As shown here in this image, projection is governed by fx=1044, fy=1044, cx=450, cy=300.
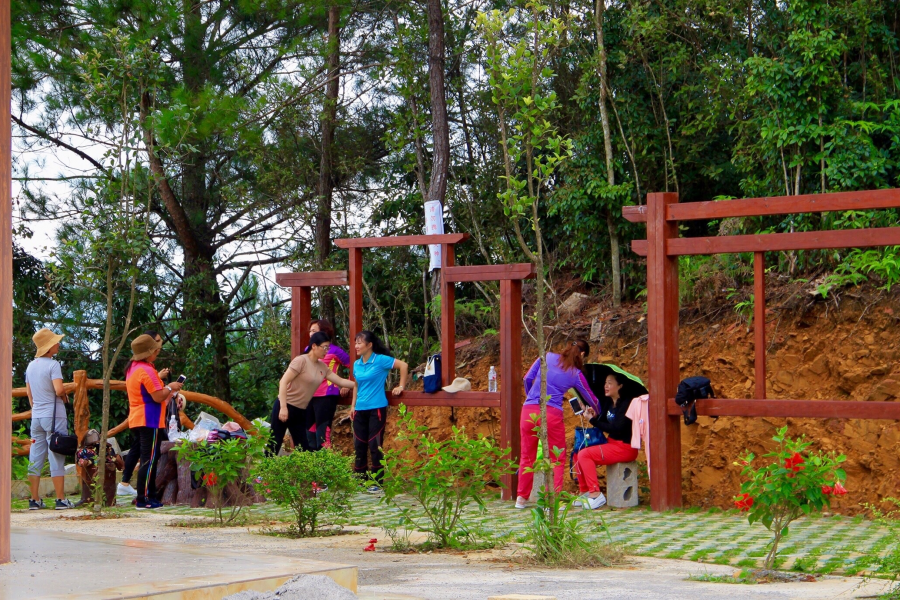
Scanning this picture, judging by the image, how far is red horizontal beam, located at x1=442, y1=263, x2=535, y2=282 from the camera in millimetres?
10992

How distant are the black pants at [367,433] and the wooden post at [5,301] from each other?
238 inches

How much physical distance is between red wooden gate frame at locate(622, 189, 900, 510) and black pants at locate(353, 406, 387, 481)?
3.06 meters

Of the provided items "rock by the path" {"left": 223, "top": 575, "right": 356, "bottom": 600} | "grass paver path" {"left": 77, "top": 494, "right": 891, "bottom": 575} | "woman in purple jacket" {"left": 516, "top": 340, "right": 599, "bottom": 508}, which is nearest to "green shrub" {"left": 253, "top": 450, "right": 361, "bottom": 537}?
"grass paver path" {"left": 77, "top": 494, "right": 891, "bottom": 575}

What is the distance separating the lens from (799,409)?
9.25 metres

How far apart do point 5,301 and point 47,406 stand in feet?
17.5

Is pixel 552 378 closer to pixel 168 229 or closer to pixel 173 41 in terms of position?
pixel 173 41

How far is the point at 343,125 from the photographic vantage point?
702 inches

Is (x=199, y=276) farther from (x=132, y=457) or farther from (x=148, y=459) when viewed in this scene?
(x=148, y=459)

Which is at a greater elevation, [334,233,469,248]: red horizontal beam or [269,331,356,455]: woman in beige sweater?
[334,233,469,248]: red horizontal beam

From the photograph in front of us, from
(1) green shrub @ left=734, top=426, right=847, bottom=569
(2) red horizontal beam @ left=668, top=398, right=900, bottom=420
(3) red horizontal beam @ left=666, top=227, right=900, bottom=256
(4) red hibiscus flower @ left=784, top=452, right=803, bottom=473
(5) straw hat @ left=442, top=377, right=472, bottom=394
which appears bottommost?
(1) green shrub @ left=734, top=426, right=847, bottom=569

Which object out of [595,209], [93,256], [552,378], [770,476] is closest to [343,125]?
[595,209]

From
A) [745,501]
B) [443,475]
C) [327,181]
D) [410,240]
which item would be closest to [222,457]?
[443,475]

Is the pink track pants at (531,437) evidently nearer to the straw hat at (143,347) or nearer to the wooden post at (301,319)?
the straw hat at (143,347)

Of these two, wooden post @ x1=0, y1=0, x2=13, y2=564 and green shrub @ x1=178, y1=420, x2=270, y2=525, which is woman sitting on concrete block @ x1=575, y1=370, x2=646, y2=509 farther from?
wooden post @ x1=0, y1=0, x2=13, y2=564
